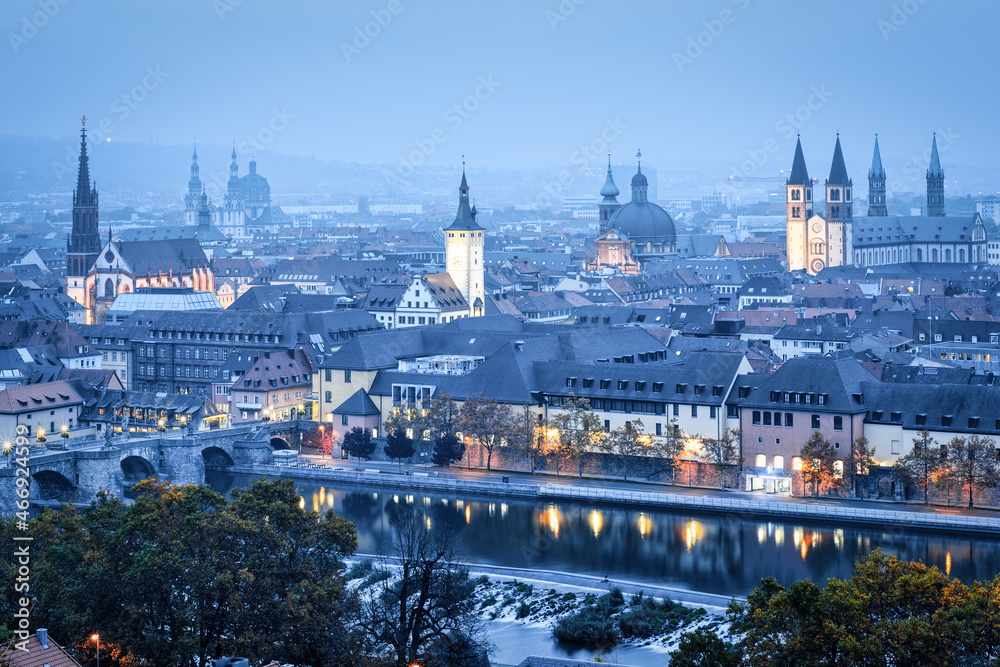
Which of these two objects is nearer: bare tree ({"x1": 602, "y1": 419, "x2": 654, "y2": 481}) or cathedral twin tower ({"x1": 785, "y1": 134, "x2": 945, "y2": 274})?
bare tree ({"x1": 602, "y1": 419, "x2": 654, "y2": 481})

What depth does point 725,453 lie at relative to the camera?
241ft

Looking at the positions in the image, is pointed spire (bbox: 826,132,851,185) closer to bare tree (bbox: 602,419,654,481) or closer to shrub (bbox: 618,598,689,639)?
bare tree (bbox: 602,419,654,481)

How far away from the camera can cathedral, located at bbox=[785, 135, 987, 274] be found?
189 m

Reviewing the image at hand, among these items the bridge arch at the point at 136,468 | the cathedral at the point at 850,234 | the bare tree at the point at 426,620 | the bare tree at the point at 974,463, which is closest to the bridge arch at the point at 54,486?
the bridge arch at the point at 136,468

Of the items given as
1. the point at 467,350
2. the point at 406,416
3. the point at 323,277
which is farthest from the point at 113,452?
the point at 323,277

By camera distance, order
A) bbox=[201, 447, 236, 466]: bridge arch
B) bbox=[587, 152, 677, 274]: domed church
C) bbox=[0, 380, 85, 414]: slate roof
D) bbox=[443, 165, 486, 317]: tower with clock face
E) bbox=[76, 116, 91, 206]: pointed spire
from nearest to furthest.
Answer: bbox=[0, 380, 85, 414]: slate roof, bbox=[201, 447, 236, 466]: bridge arch, bbox=[443, 165, 486, 317]: tower with clock face, bbox=[76, 116, 91, 206]: pointed spire, bbox=[587, 152, 677, 274]: domed church

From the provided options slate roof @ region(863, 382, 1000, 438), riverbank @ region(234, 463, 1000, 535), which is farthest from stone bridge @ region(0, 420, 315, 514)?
slate roof @ region(863, 382, 1000, 438)

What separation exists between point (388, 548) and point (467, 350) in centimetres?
2831

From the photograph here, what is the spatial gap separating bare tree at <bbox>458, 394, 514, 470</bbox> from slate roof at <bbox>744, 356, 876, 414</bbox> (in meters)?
11.8

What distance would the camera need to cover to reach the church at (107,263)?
147 metres

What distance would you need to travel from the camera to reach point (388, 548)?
64875mm

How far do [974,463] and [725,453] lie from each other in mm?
10682

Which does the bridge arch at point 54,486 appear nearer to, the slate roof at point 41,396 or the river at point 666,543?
the slate roof at point 41,396

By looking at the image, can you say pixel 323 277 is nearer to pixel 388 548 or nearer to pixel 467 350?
pixel 467 350
